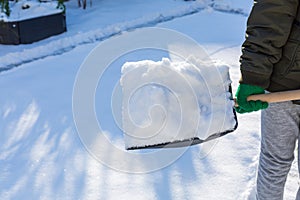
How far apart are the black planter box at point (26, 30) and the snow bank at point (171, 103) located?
2.77 m

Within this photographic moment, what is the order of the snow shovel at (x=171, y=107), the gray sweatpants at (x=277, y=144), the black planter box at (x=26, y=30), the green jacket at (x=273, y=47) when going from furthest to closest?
the black planter box at (x=26, y=30) → the snow shovel at (x=171, y=107) → the gray sweatpants at (x=277, y=144) → the green jacket at (x=273, y=47)

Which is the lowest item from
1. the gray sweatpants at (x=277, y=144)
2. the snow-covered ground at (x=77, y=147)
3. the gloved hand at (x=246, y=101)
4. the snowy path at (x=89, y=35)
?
the snowy path at (x=89, y=35)

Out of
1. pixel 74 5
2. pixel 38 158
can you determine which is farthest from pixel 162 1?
pixel 38 158

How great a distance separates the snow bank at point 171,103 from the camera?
161 cm

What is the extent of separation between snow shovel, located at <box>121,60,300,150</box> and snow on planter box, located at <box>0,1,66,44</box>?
9.10 ft

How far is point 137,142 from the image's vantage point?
1.61 metres

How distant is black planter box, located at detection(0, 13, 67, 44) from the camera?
13.5 feet

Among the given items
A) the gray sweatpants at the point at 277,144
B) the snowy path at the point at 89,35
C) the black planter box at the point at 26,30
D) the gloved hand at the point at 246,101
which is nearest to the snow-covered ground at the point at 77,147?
the snowy path at the point at 89,35

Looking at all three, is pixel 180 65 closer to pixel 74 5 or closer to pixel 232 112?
pixel 232 112

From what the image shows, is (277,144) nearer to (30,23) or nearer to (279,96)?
(279,96)

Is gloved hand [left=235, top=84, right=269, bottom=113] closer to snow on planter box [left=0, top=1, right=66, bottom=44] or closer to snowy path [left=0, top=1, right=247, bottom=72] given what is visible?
snowy path [left=0, top=1, right=247, bottom=72]

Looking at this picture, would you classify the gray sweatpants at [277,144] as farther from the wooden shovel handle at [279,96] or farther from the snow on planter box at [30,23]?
the snow on planter box at [30,23]

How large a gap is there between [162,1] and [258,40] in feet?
15.1

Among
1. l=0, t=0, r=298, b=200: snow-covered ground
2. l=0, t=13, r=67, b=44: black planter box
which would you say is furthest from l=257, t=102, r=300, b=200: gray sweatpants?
l=0, t=13, r=67, b=44: black planter box
